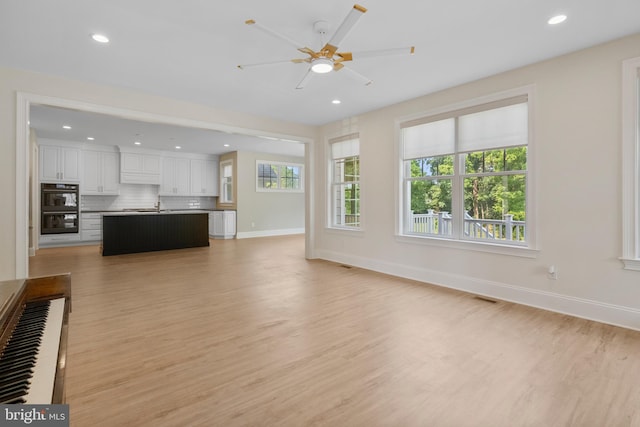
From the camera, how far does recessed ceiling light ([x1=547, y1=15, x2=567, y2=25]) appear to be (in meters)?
2.63

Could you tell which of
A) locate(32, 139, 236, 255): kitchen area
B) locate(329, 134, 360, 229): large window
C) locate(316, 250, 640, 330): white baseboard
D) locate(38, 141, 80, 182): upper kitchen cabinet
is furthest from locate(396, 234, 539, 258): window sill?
locate(38, 141, 80, 182): upper kitchen cabinet

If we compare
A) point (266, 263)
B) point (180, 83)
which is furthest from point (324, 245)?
point (180, 83)

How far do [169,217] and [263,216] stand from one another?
3.24 m

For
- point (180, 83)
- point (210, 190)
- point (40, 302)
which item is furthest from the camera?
point (210, 190)

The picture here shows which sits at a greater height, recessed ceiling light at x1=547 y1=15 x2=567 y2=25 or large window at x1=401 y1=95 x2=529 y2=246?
recessed ceiling light at x1=547 y1=15 x2=567 y2=25

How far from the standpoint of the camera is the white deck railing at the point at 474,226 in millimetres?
3898

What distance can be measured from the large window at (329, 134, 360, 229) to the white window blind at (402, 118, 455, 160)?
1.13m

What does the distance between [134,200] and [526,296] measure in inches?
394

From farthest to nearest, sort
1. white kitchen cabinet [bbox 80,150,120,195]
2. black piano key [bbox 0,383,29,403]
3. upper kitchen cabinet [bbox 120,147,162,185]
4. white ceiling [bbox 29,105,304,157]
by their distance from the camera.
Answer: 1. upper kitchen cabinet [bbox 120,147,162,185]
2. white kitchen cabinet [bbox 80,150,120,195]
3. white ceiling [bbox 29,105,304,157]
4. black piano key [bbox 0,383,29,403]

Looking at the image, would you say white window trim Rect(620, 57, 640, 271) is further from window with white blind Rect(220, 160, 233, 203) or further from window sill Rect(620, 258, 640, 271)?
window with white blind Rect(220, 160, 233, 203)

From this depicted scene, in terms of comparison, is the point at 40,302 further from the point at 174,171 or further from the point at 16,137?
the point at 174,171

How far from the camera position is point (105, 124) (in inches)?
250

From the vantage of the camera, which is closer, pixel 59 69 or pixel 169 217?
pixel 59 69

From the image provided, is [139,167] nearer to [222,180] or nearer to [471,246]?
[222,180]
